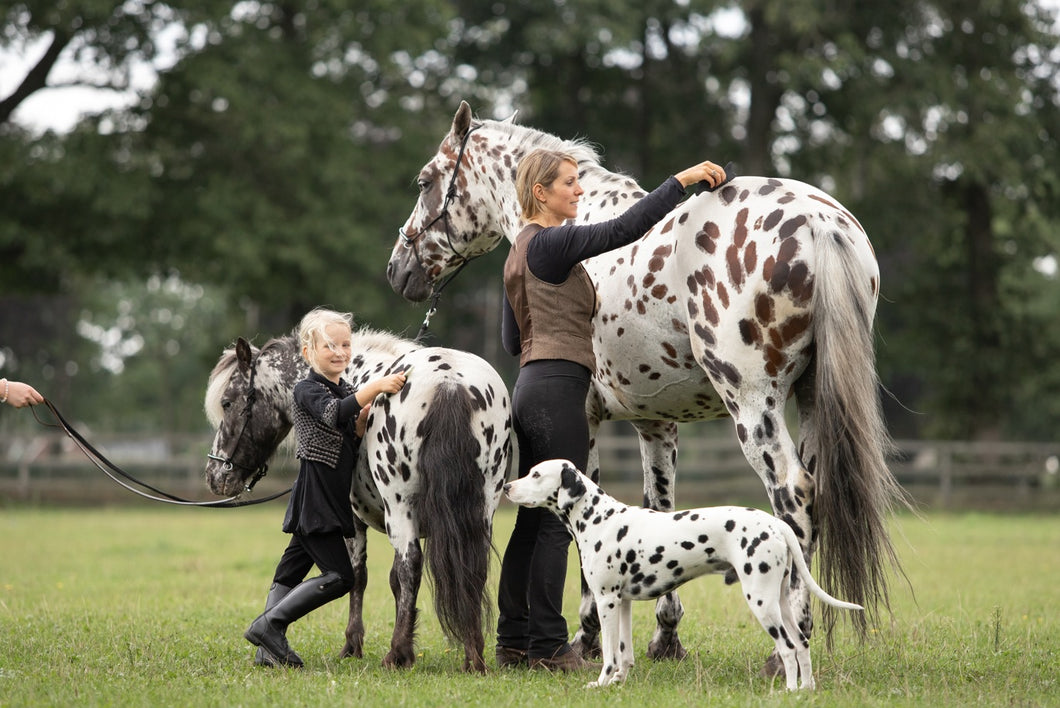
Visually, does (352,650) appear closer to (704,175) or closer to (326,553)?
(326,553)

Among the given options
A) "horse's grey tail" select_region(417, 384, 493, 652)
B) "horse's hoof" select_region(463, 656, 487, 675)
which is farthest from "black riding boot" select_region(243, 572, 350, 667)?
"horse's hoof" select_region(463, 656, 487, 675)

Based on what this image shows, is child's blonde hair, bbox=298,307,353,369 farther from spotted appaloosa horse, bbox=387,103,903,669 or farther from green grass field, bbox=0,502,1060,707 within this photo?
green grass field, bbox=0,502,1060,707

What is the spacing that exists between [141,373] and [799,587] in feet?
190

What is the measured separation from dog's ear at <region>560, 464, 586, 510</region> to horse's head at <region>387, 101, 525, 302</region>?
2183 mm

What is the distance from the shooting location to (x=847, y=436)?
17.2 feet

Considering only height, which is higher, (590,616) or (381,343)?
(381,343)

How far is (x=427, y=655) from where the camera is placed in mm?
6535

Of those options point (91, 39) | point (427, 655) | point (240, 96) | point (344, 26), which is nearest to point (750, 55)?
point (344, 26)

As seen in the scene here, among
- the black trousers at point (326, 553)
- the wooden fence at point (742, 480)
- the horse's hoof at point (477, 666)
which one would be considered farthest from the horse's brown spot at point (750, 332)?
the wooden fence at point (742, 480)

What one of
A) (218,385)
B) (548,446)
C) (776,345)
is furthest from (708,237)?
(218,385)

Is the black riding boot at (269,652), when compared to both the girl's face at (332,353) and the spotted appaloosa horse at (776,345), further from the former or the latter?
the spotted appaloosa horse at (776,345)

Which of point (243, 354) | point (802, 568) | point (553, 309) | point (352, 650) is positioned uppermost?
point (553, 309)

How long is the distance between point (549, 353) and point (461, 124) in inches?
86.3

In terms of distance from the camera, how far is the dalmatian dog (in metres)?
4.89
